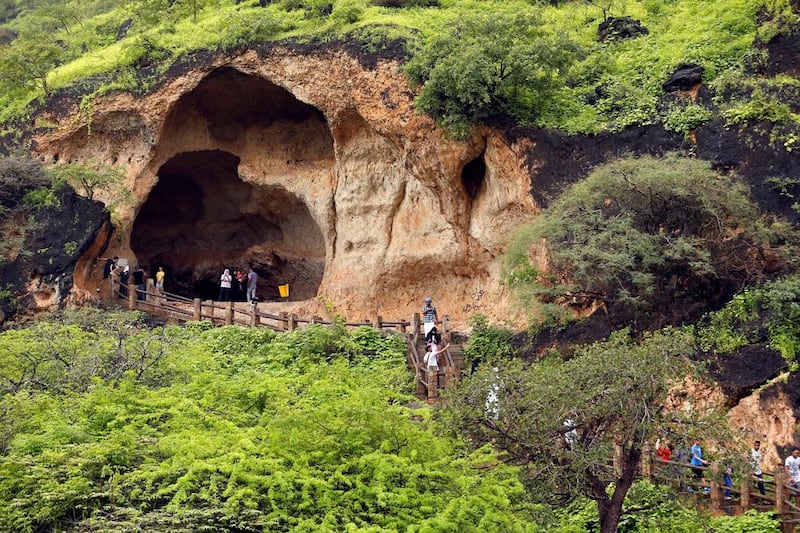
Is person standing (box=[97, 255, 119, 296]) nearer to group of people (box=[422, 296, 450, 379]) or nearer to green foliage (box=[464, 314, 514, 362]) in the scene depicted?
group of people (box=[422, 296, 450, 379])

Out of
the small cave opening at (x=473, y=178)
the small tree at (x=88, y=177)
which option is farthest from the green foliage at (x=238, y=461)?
the small tree at (x=88, y=177)

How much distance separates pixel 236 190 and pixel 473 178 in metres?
8.73

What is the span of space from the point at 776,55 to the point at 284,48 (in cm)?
1141

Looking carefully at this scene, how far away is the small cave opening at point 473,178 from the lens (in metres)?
23.8

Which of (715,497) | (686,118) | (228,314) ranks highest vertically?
(686,118)

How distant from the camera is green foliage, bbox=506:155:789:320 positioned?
17.3m

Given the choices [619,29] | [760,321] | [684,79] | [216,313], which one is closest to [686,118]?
[684,79]

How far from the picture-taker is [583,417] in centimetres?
1197

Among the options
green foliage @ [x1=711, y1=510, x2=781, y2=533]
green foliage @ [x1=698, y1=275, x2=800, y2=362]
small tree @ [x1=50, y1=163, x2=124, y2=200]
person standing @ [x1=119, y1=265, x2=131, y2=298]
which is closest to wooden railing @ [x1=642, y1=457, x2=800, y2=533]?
green foliage @ [x1=711, y1=510, x2=781, y2=533]

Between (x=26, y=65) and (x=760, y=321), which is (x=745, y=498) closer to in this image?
(x=760, y=321)

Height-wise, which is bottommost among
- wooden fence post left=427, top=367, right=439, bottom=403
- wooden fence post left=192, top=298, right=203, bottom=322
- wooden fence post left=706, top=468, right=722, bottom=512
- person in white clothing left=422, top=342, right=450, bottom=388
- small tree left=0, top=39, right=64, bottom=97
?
wooden fence post left=706, top=468, right=722, bottom=512

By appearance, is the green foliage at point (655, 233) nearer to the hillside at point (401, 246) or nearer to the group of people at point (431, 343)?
the hillside at point (401, 246)

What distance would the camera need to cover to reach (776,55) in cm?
2034

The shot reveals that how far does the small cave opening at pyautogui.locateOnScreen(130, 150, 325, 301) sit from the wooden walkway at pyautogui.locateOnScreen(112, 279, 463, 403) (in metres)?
4.32
